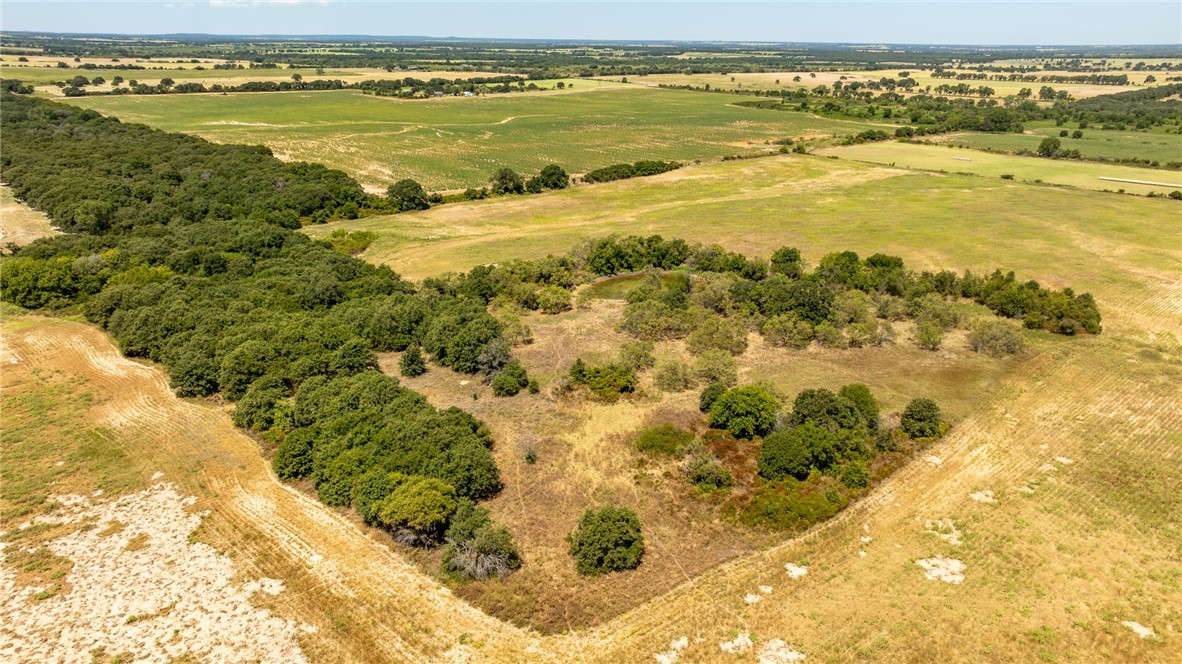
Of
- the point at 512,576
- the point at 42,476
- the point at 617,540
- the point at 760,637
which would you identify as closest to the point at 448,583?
the point at 512,576

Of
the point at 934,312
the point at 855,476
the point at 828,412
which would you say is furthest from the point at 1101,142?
the point at 855,476

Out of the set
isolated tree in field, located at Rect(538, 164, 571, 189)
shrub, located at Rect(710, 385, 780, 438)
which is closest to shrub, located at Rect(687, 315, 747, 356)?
shrub, located at Rect(710, 385, 780, 438)

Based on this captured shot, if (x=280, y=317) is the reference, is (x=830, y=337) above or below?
below

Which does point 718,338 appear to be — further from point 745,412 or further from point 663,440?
point 663,440

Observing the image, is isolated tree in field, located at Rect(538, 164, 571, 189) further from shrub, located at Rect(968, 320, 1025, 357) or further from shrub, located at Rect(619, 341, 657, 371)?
shrub, located at Rect(968, 320, 1025, 357)

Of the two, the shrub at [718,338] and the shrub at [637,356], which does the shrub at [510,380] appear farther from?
the shrub at [718,338]

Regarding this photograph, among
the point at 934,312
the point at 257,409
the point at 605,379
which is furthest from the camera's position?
the point at 934,312

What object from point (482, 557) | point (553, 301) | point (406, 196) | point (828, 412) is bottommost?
point (482, 557)
